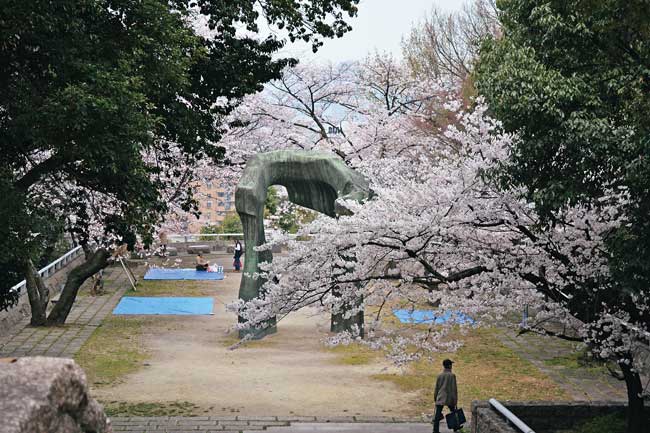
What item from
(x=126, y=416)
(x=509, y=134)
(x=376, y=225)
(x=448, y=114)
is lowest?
(x=126, y=416)

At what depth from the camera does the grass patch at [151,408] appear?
15.0 metres

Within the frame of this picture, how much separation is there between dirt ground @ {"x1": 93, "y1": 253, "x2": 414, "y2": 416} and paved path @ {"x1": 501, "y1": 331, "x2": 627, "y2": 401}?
3.53m

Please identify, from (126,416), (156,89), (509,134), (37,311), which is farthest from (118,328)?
(509,134)

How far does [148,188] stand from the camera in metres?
13.3

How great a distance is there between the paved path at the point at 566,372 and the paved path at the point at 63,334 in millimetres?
10678

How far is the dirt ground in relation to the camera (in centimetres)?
1592

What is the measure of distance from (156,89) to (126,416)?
5.49 metres

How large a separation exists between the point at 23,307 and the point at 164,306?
485cm

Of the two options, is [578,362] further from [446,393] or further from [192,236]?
[192,236]

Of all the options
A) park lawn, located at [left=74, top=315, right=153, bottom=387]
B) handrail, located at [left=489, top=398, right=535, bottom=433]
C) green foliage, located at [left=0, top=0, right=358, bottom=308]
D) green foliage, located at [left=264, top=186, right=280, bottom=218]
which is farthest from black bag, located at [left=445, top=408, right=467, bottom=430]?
green foliage, located at [left=264, top=186, right=280, bottom=218]

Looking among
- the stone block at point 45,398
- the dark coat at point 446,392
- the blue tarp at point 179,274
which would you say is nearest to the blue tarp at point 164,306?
the blue tarp at point 179,274

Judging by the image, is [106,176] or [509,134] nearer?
[509,134]

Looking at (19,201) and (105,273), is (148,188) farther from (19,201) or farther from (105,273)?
(105,273)

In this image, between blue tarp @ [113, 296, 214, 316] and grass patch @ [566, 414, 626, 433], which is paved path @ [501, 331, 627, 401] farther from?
blue tarp @ [113, 296, 214, 316]
